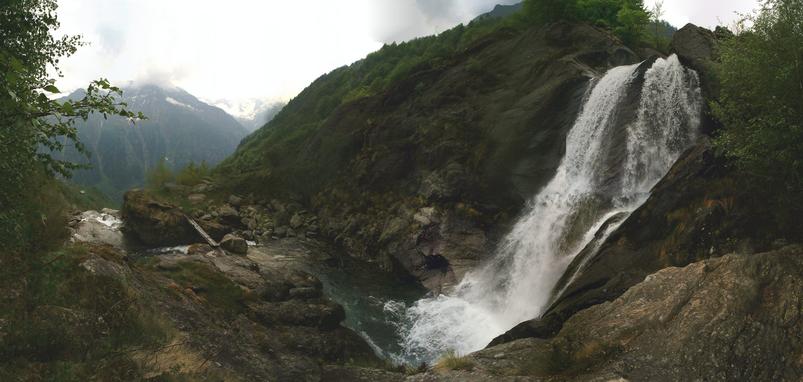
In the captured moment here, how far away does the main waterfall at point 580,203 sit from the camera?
87.9 ft

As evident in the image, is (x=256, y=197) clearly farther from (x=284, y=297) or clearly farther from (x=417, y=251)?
(x=284, y=297)

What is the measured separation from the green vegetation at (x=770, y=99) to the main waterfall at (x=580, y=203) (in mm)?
11501

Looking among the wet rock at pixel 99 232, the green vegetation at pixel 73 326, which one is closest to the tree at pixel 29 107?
the green vegetation at pixel 73 326

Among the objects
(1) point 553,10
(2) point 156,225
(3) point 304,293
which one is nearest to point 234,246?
(2) point 156,225

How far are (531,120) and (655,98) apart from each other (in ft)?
37.5

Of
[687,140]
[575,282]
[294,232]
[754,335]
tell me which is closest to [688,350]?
[754,335]

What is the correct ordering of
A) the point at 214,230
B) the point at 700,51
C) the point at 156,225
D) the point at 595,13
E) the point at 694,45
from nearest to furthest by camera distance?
1. the point at 700,51
2. the point at 694,45
3. the point at 156,225
4. the point at 214,230
5. the point at 595,13

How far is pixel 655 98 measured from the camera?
1219 inches

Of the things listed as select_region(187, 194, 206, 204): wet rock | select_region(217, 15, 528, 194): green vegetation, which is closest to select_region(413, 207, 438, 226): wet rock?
select_region(217, 15, 528, 194): green vegetation

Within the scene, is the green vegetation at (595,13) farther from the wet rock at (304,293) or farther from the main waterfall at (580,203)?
the wet rock at (304,293)

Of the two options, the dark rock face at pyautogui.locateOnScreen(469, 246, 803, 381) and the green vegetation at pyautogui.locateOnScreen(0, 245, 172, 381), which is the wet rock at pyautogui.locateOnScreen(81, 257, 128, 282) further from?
the dark rock face at pyautogui.locateOnScreen(469, 246, 803, 381)

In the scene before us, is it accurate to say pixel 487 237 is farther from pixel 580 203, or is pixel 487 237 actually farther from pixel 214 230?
pixel 214 230

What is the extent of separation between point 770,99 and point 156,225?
4246cm

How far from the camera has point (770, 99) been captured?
555 inches
